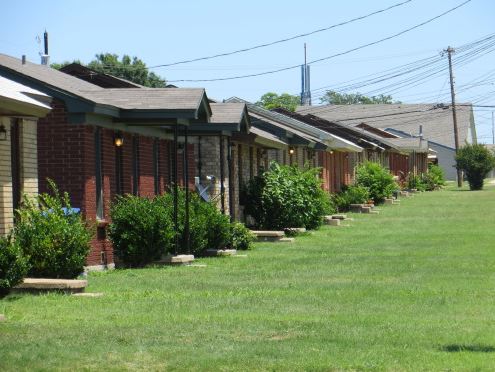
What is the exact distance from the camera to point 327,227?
35.3 m

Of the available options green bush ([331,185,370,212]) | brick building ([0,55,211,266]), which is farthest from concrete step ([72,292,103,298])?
green bush ([331,185,370,212])

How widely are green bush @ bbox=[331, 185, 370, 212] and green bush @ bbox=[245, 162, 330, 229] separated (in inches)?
491

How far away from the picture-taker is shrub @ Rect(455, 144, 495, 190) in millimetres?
68688

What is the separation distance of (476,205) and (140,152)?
2689 centimetres

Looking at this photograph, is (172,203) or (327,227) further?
(327,227)

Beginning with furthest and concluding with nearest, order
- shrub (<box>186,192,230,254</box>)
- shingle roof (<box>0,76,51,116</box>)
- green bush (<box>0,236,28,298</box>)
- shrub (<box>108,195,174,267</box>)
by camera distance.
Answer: shrub (<box>186,192,230,254</box>)
shrub (<box>108,195,174,267</box>)
shingle roof (<box>0,76,51,116</box>)
green bush (<box>0,236,28,298</box>)

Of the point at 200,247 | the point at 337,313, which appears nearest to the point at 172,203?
the point at 200,247

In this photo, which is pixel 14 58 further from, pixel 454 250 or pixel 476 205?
pixel 476 205

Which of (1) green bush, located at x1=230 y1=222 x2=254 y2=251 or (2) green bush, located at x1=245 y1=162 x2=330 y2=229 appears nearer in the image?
(1) green bush, located at x1=230 y1=222 x2=254 y2=251

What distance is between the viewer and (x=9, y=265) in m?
13.8

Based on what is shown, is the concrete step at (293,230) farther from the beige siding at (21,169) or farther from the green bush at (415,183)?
the green bush at (415,183)

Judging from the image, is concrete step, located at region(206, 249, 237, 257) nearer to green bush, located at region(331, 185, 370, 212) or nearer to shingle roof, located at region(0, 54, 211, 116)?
shingle roof, located at region(0, 54, 211, 116)

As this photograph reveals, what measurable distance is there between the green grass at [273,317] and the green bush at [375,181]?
2851cm

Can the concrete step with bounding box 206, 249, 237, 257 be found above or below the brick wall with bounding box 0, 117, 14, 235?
below
